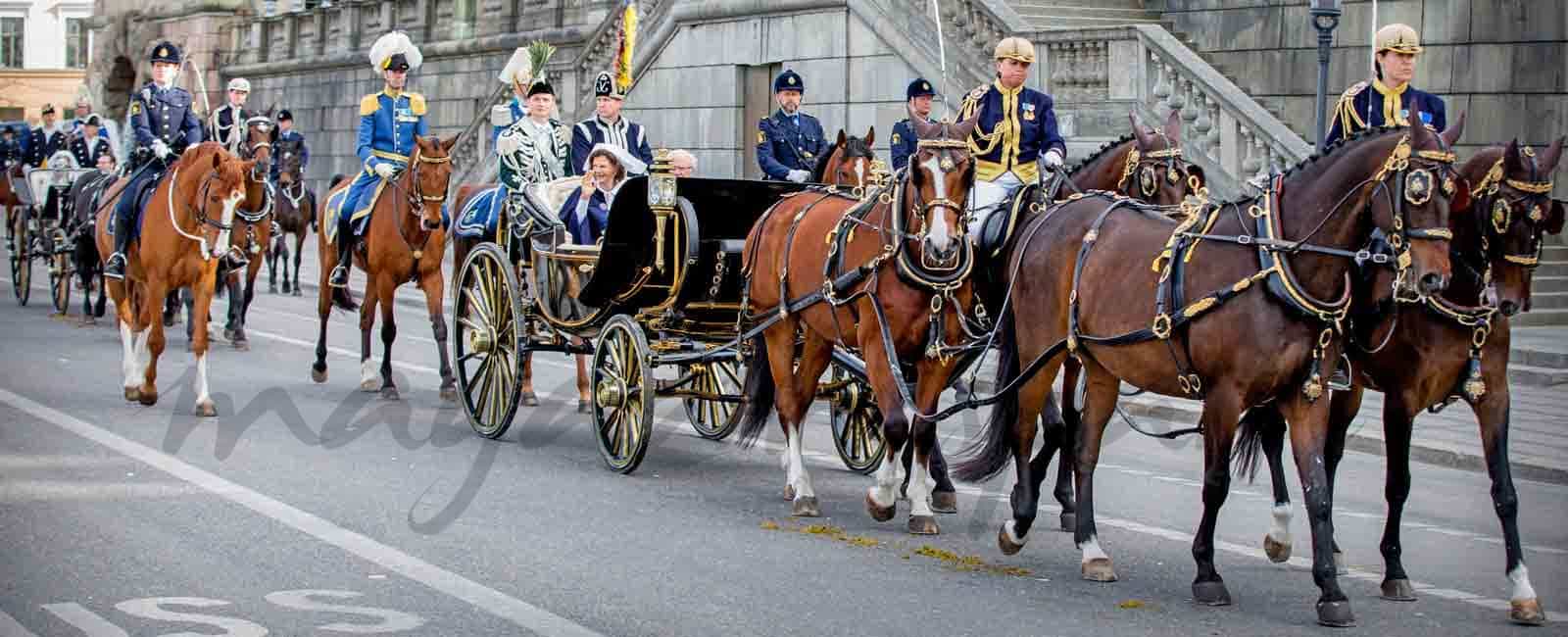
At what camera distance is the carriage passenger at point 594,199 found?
44.5 ft

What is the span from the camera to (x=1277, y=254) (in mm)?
8227

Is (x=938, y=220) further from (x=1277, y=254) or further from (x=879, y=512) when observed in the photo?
(x=1277, y=254)

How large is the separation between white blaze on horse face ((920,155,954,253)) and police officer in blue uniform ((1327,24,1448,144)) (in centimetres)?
193

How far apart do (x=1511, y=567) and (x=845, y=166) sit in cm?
633

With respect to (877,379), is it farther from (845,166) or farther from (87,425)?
(87,425)

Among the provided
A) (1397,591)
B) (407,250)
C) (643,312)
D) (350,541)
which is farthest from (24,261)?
(1397,591)

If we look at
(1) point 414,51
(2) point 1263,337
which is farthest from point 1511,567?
(1) point 414,51

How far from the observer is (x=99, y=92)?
60406 millimetres

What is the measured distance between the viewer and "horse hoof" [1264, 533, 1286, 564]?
9.09m

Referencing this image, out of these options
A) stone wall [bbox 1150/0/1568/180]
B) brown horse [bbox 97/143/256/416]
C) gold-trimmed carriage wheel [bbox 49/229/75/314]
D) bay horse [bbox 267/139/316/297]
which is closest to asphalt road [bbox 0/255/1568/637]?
brown horse [bbox 97/143/256/416]

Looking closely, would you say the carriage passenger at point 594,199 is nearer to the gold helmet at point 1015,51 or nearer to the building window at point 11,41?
the gold helmet at point 1015,51

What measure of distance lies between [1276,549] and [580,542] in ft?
10.6

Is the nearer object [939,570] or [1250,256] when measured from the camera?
[1250,256]

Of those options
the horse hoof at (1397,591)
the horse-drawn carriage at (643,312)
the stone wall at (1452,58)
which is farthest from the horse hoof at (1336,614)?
the stone wall at (1452,58)
